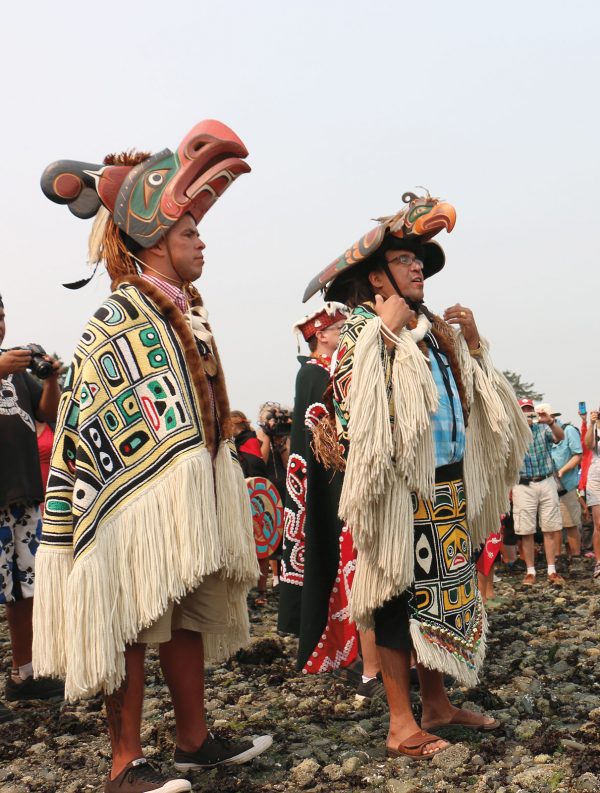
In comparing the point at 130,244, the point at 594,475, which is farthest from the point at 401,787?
the point at 594,475

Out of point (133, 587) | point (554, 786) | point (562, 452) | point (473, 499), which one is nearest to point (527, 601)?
point (562, 452)

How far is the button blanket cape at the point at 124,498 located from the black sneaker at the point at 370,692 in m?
1.58

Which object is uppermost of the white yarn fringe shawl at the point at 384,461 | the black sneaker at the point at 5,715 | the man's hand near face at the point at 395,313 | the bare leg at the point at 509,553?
the man's hand near face at the point at 395,313

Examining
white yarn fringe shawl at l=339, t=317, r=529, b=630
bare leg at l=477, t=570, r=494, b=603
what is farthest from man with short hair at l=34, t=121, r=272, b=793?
bare leg at l=477, t=570, r=494, b=603

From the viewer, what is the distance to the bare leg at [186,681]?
3.40 m

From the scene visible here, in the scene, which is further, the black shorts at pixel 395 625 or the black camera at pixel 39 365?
the black camera at pixel 39 365

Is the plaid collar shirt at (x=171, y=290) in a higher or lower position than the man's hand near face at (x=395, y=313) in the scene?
higher

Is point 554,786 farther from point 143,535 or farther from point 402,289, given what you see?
point 402,289

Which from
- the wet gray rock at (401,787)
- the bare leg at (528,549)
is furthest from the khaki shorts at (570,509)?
the wet gray rock at (401,787)

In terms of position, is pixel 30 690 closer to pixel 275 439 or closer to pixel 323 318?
pixel 323 318

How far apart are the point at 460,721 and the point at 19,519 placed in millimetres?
2484

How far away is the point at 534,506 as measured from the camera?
980 cm

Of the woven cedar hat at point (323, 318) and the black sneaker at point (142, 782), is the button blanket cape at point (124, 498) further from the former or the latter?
the woven cedar hat at point (323, 318)

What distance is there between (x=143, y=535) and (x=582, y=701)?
93.0 inches
